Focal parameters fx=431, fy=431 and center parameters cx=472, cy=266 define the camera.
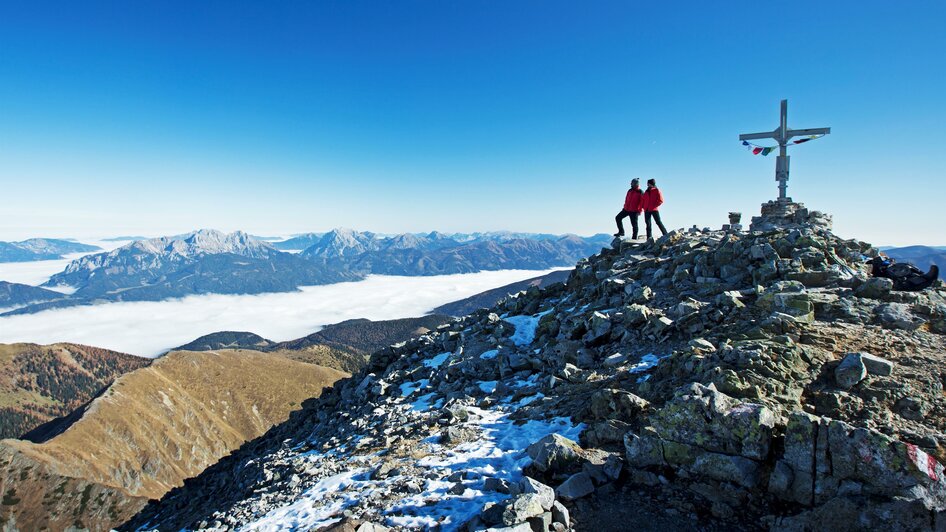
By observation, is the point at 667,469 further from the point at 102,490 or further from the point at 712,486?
the point at 102,490

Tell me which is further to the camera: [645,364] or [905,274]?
[905,274]

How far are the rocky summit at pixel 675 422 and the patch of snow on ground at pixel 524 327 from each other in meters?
0.47

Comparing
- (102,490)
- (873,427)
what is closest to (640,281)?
(873,427)

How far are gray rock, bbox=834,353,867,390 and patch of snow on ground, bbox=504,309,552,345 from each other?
14654mm

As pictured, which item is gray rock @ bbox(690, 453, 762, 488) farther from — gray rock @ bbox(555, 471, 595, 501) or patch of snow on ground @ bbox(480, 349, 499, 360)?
patch of snow on ground @ bbox(480, 349, 499, 360)

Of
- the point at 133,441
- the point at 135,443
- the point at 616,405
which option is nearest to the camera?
the point at 616,405

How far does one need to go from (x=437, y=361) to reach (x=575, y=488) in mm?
17949

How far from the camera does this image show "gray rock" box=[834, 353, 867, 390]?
1062 cm

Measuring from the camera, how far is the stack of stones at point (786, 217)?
25297 millimetres

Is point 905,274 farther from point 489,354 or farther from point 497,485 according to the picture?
point 497,485

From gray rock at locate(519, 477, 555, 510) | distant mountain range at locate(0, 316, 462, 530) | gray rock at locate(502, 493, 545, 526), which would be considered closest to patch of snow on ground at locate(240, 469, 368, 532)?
gray rock at locate(502, 493, 545, 526)

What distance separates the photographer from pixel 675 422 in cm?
1020

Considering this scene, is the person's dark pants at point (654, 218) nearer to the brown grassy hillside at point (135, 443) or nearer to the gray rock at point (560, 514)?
the gray rock at point (560, 514)

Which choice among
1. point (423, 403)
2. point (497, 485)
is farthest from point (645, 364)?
point (423, 403)
